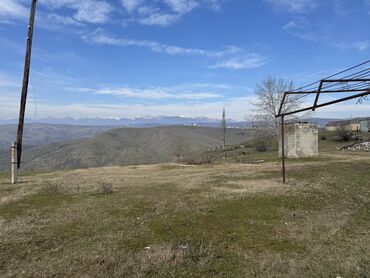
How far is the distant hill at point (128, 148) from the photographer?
88375mm

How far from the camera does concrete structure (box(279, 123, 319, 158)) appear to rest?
2964 cm

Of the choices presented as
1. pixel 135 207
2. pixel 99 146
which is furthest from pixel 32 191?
pixel 99 146

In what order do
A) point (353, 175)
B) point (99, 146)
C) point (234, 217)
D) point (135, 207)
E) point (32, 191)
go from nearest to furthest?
point (234, 217) < point (135, 207) < point (32, 191) < point (353, 175) < point (99, 146)

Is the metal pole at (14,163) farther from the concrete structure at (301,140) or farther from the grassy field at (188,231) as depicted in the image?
the concrete structure at (301,140)

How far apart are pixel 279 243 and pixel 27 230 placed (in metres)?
6.30

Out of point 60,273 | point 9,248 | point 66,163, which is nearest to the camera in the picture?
point 60,273

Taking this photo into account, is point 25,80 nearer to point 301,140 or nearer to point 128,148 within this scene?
point 301,140

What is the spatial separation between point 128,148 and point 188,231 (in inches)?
3927

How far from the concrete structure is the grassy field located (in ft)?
44.4

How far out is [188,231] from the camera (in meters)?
9.24

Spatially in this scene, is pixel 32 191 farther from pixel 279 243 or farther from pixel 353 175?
pixel 353 175

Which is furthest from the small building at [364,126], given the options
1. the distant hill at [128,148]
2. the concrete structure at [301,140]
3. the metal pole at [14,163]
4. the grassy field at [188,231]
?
the metal pole at [14,163]

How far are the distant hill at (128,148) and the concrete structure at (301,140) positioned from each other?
166 feet

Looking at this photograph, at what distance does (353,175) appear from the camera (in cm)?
1900
